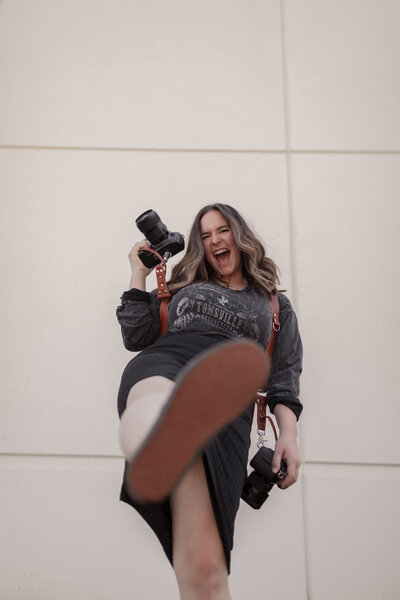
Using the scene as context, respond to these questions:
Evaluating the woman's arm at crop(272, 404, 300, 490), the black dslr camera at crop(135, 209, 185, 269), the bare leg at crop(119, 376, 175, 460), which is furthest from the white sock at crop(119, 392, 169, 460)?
the black dslr camera at crop(135, 209, 185, 269)

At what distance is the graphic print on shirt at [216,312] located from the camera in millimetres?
1287

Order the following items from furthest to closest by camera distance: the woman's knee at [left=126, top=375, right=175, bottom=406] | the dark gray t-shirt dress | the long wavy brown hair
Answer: the long wavy brown hair
the dark gray t-shirt dress
the woman's knee at [left=126, top=375, right=175, bottom=406]

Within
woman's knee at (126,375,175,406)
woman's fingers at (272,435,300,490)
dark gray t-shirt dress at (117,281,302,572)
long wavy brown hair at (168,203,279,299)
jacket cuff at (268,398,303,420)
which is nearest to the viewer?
woman's knee at (126,375,175,406)

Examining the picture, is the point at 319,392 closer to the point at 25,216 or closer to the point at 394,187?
the point at 394,187

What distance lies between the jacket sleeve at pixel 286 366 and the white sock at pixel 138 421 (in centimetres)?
62

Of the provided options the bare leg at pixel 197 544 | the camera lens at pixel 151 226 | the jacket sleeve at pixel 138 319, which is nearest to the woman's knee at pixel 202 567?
the bare leg at pixel 197 544

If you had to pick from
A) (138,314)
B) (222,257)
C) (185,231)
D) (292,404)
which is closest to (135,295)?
(138,314)

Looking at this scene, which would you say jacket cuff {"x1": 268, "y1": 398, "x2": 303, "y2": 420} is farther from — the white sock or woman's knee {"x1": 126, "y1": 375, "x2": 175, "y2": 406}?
the white sock

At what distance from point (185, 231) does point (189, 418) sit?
1514 millimetres

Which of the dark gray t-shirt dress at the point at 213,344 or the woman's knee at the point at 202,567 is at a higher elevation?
the dark gray t-shirt dress at the point at 213,344

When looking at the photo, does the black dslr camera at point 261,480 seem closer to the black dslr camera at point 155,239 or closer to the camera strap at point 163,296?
the camera strap at point 163,296

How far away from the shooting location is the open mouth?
1557 millimetres

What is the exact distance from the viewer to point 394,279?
2.11 meters

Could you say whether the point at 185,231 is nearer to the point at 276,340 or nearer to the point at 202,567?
the point at 276,340
